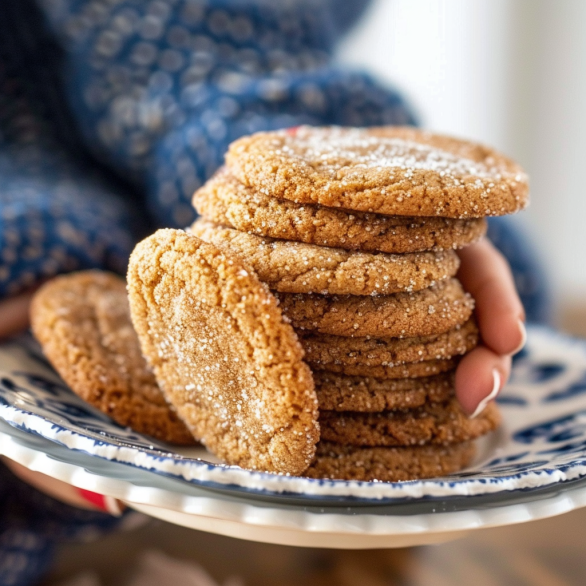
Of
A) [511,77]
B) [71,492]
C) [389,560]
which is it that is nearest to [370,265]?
[71,492]

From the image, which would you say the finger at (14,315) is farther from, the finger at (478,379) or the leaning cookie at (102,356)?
the finger at (478,379)

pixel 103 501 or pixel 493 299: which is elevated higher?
pixel 493 299

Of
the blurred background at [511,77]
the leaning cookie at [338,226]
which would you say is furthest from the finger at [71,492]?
the blurred background at [511,77]

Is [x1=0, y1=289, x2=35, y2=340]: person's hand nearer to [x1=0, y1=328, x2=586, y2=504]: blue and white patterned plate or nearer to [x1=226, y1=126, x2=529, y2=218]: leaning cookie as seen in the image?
[x1=0, y1=328, x2=586, y2=504]: blue and white patterned plate

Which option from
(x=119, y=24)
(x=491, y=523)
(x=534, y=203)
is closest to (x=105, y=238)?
(x=119, y=24)

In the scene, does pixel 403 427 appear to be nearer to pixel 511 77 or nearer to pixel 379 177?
pixel 379 177

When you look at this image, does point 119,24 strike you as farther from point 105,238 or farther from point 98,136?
point 105,238
